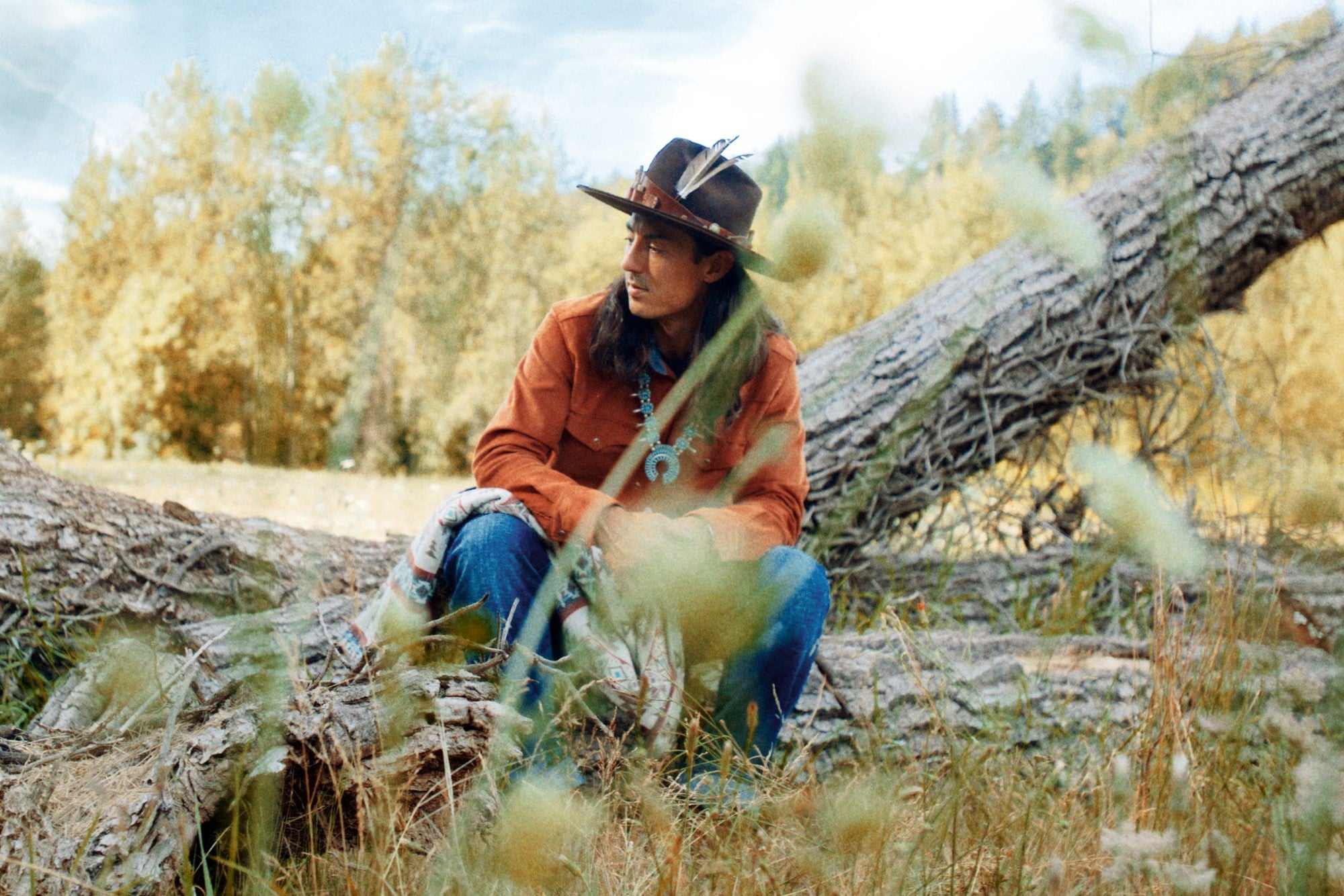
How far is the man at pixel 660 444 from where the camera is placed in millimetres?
1930

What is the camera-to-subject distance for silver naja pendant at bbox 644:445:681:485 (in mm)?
1782

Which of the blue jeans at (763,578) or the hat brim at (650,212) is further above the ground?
the hat brim at (650,212)

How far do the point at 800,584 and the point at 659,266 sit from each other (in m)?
0.73

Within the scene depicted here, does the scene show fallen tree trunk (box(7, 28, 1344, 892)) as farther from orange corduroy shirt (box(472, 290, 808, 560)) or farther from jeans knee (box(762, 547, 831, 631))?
orange corduroy shirt (box(472, 290, 808, 560))

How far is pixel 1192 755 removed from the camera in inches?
56.4

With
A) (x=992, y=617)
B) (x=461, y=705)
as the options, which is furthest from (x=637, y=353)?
(x=992, y=617)

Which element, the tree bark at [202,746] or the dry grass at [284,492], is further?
the dry grass at [284,492]

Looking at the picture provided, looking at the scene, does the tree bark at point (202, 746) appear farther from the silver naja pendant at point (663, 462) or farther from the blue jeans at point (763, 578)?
the silver naja pendant at point (663, 462)

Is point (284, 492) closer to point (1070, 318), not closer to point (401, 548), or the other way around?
point (401, 548)

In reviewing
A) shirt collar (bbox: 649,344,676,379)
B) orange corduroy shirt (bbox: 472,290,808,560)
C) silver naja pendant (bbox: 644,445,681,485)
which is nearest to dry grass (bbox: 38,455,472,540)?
orange corduroy shirt (bbox: 472,290,808,560)

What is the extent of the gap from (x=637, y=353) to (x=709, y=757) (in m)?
0.87

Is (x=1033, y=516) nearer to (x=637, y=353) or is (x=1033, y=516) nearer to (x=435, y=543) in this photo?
(x=637, y=353)

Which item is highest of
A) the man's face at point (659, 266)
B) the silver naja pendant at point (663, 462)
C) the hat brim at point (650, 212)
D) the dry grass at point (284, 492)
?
the hat brim at point (650, 212)

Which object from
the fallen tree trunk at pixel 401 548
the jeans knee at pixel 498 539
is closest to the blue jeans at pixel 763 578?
the jeans knee at pixel 498 539
